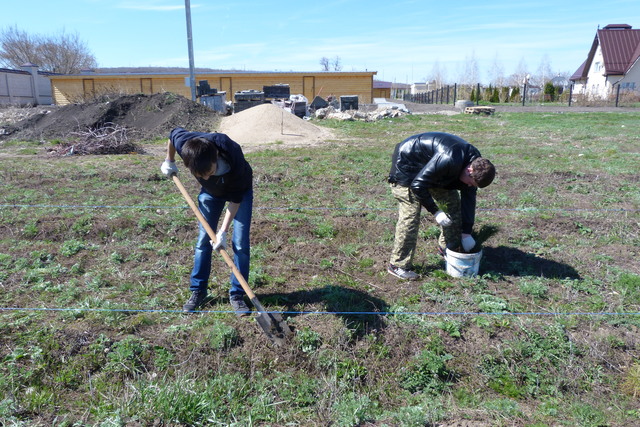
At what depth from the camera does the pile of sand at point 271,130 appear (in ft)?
50.9

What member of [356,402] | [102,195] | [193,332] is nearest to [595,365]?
[356,402]

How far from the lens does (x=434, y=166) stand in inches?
160

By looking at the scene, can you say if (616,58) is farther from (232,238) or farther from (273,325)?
(273,325)

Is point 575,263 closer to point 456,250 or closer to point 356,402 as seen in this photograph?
point 456,250

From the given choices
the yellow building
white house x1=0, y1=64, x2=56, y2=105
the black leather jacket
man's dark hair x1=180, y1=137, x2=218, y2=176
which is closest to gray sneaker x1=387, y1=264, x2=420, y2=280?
the black leather jacket

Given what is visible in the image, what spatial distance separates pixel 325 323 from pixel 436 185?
156 cm

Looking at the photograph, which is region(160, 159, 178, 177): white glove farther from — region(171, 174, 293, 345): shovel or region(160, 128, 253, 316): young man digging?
region(171, 174, 293, 345): shovel

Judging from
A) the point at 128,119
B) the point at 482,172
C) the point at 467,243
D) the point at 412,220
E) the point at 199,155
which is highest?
the point at 128,119

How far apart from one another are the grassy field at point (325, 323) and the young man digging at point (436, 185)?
353 millimetres

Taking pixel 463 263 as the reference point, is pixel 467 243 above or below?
above

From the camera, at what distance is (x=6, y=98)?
3644 centimetres

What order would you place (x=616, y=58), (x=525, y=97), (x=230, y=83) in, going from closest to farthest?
(x=230, y=83), (x=525, y=97), (x=616, y=58)

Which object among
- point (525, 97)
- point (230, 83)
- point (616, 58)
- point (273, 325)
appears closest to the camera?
Answer: point (273, 325)

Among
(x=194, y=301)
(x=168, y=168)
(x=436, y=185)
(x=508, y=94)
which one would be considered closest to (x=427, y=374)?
(x=436, y=185)
